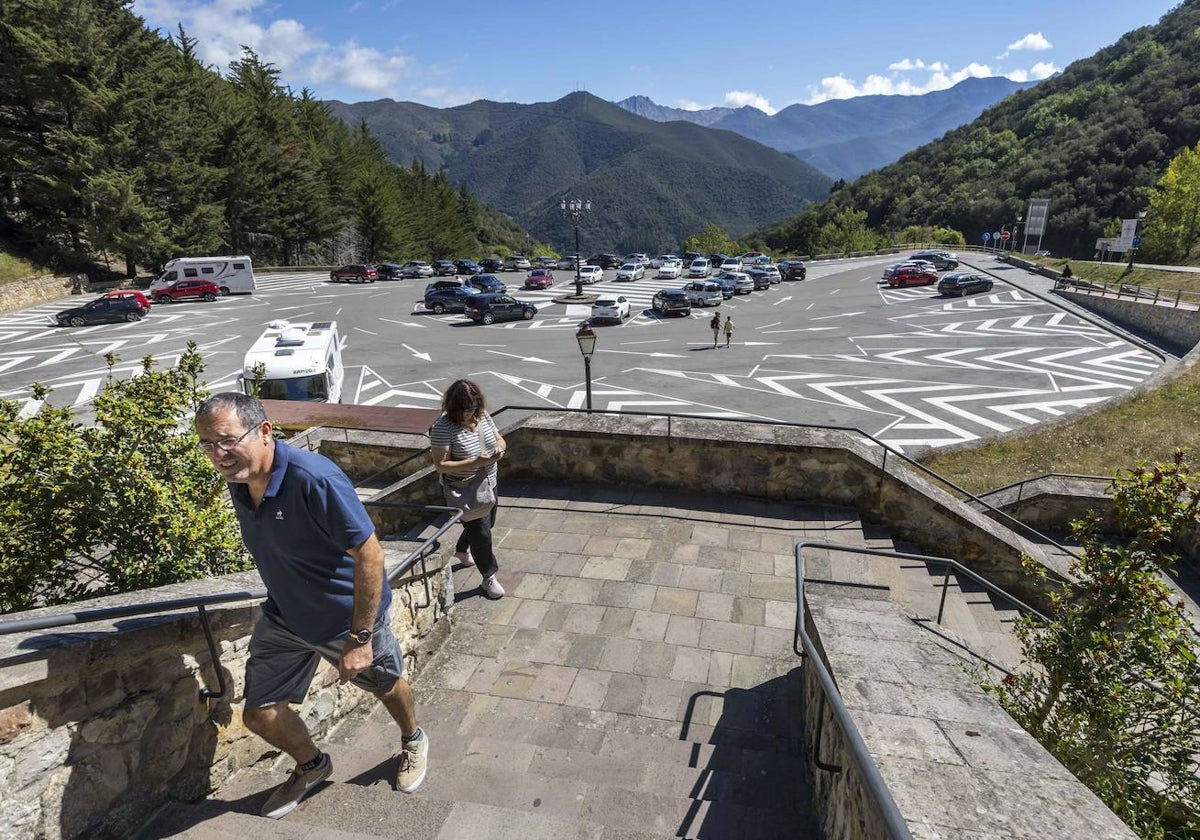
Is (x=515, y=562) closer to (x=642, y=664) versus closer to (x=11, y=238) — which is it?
(x=642, y=664)

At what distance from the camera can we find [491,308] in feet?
114

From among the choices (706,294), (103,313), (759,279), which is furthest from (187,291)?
(759,279)

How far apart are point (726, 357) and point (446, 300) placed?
19.1 m

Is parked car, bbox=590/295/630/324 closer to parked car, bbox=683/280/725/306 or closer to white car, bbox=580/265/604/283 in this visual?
parked car, bbox=683/280/725/306

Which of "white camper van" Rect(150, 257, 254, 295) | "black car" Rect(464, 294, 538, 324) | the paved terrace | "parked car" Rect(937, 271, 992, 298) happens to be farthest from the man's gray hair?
"white camper van" Rect(150, 257, 254, 295)

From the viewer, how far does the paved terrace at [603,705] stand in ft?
11.2

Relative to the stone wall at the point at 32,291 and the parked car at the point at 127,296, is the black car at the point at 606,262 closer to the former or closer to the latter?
the parked car at the point at 127,296

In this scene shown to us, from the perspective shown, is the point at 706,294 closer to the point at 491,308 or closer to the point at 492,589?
the point at 491,308

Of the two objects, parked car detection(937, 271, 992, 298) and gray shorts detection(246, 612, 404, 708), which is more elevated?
parked car detection(937, 271, 992, 298)

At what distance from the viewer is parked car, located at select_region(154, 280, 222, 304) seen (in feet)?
127

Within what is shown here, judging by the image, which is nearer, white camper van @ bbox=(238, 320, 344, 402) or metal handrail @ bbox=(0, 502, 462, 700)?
metal handrail @ bbox=(0, 502, 462, 700)

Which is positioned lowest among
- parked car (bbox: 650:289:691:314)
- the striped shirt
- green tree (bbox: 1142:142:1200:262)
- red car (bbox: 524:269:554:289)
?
parked car (bbox: 650:289:691:314)

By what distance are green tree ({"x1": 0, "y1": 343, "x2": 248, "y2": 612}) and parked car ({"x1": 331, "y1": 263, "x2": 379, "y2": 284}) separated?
5068 centimetres

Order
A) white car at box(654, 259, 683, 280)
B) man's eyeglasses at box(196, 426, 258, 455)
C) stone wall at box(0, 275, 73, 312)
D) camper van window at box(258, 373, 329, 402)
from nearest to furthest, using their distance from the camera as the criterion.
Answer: man's eyeglasses at box(196, 426, 258, 455) → camper van window at box(258, 373, 329, 402) → stone wall at box(0, 275, 73, 312) → white car at box(654, 259, 683, 280)
